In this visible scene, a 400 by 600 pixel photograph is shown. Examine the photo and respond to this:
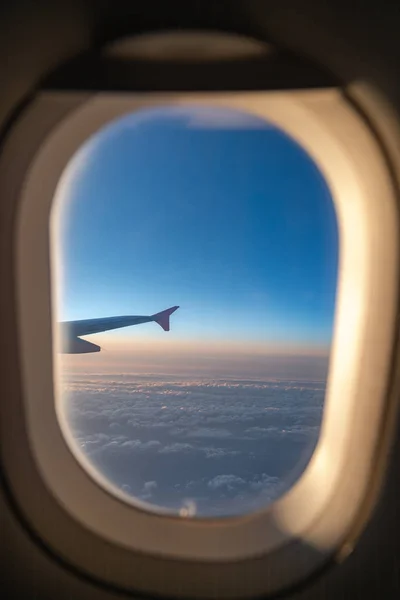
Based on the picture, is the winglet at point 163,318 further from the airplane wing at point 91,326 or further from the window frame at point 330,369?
the window frame at point 330,369

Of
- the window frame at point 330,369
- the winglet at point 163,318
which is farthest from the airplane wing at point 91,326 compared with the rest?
the window frame at point 330,369

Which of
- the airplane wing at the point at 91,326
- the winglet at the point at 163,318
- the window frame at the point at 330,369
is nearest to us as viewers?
the window frame at the point at 330,369

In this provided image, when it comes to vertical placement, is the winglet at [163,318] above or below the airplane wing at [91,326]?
above

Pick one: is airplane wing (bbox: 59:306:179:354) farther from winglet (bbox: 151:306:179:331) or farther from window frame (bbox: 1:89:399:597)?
window frame (bbox: 1:89:399:597)

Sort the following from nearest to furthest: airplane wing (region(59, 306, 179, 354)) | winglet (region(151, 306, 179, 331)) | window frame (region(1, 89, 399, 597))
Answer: window frame (region(1, 89, 399, 597)) < airplane wing (region(59, 306, 179, 354)) < winglet (region(151, 306, 179, 331))

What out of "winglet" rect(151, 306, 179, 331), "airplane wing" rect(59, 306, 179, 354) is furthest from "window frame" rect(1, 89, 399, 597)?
"winglet" rect(151, 306, 179, 331)

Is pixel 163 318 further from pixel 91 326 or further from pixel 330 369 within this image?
pixel 330 369

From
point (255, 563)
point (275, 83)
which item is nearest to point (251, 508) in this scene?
point (255, 563)
